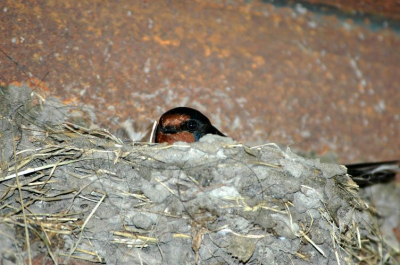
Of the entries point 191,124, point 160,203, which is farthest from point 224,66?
point 160,203

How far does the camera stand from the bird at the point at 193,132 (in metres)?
3.11

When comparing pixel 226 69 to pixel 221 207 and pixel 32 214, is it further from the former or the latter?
pixel 32 214

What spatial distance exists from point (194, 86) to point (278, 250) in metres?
1.23

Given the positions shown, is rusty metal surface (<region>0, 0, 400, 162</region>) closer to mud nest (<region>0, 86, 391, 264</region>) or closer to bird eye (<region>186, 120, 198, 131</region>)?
bird eye (<region>186, 120, 198, 131</region>)

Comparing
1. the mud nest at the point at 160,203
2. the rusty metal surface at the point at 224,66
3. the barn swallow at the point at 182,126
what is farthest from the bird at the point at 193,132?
the mud nest at the point at 160,203

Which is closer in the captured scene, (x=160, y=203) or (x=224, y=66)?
(x=160, y=203)

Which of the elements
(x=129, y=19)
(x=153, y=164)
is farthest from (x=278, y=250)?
(x=129, y=19)

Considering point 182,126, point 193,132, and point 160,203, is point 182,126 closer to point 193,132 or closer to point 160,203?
point 193,132

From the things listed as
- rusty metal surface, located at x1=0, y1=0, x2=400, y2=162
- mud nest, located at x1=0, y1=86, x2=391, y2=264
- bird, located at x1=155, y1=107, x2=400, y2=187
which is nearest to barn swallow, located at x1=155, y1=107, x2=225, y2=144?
bird, located at x1=155, y1=107, x2=400, y2=187

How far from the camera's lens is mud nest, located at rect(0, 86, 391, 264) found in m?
2.40

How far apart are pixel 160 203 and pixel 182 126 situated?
2.42 ft

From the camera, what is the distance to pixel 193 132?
3203 mm

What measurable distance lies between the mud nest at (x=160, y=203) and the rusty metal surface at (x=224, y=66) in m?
0.49

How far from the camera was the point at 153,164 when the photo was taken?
2.60 metres
